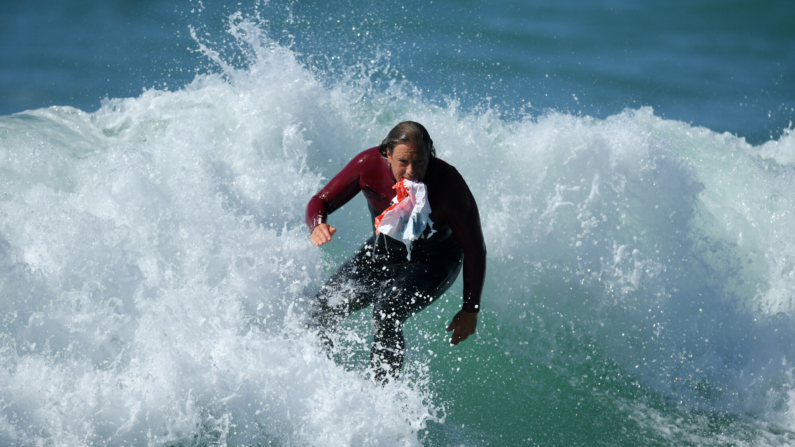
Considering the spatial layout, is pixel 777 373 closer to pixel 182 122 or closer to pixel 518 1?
pixel 182 122

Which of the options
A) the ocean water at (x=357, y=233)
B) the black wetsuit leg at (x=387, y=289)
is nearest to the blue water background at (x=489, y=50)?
the ocean water at (x=357, y=233)

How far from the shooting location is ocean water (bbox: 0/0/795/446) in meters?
3.02

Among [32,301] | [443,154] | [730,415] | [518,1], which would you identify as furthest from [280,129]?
[518,1]

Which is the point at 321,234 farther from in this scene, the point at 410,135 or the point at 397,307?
the point at 410,135

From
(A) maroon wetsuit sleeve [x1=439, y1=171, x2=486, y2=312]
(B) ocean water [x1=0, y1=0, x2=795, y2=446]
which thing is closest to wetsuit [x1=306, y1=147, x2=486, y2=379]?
(A) maroon wetsuit sleeve [x1=439, y1=171, x2=486, y2=312]

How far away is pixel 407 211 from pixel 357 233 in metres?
2.70

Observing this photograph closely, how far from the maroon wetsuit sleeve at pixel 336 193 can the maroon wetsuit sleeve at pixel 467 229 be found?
51cm

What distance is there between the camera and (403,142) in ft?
8.91

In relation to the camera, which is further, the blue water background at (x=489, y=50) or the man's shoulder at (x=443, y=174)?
the blue water background at (x=489, y=50)

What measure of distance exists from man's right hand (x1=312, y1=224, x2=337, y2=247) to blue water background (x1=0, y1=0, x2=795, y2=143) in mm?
4131

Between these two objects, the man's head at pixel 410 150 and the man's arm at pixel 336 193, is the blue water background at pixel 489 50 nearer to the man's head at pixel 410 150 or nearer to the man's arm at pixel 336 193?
the man's arm at pixel 336 193

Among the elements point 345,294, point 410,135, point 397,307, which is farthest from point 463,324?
point 410,135

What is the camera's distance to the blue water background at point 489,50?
24.5 ft

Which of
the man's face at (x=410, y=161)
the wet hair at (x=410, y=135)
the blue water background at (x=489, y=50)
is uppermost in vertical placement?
the blue water background at (x=489, y=50)
